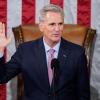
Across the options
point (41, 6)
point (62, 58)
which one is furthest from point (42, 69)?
point (41, 6)

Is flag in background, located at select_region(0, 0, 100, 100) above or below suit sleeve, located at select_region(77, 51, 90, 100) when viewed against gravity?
above

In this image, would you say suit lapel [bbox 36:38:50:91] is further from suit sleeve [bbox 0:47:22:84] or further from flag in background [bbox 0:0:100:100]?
flag in background [bbox 0:0:100:100]

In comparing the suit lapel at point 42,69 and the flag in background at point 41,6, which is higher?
the flag in background at point 41,6

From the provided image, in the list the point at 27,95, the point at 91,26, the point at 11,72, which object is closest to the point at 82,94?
the point at 27,95

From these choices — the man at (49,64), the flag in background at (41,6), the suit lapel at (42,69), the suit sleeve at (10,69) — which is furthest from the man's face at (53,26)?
the flag in background at (41,6)

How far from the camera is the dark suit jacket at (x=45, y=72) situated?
1836 millimetres

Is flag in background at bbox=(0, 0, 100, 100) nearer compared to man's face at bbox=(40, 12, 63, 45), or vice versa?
man's face at bbox=(40, 12, 63, 45)

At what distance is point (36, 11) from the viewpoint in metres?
2.31

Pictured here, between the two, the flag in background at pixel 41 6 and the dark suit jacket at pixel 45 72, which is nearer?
the dark suit jacket at pixel 45 72

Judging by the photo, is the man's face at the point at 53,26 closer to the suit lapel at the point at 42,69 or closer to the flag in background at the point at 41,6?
the suit lapel at the point at 42,69

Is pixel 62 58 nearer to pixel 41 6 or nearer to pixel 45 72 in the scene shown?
pixel 45 72

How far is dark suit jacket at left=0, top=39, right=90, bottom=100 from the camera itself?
1.84 metres

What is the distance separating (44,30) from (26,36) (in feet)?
1.03

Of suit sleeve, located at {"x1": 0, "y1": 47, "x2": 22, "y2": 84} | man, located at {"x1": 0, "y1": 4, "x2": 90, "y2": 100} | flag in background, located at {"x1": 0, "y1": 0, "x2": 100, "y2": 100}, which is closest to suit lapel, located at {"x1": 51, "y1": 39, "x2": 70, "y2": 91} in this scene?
man, located at {"x1": 0, "y1": 4, "x2": 90, "y2": 100}
